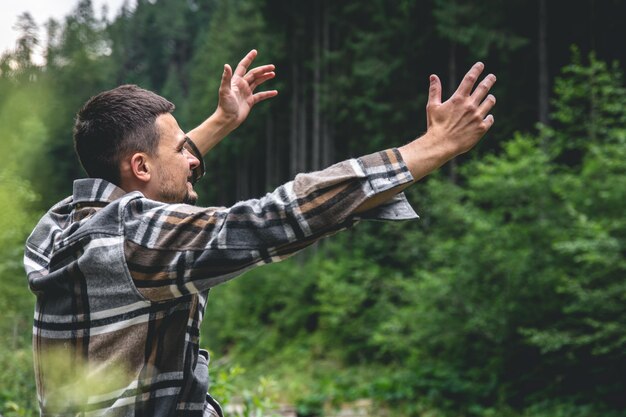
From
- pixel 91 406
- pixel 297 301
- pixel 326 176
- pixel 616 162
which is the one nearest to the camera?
pixel 326 176

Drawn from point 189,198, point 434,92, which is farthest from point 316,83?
point 434,92

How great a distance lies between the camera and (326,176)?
168 centimetres

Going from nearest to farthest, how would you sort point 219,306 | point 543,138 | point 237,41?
point 543,138
point 219,306
point 237,41

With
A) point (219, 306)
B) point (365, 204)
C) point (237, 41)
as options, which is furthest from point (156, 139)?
point (237, 41)

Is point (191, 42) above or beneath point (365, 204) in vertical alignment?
above

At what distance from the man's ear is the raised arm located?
2.07ft

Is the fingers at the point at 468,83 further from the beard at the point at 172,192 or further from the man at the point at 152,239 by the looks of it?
the beard at the point at 172,192

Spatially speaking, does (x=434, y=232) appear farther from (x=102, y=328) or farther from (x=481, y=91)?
(x=102, y=328)

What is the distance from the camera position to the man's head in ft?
6.49

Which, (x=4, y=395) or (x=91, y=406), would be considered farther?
(x=4, y=395)

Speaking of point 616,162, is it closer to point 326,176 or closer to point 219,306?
point 326,176

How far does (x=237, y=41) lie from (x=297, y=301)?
17166 mm

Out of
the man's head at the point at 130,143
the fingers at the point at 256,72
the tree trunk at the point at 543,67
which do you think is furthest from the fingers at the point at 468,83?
the tree trunk at the point at 543,67

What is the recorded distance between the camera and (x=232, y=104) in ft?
9.15
